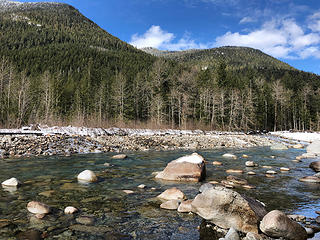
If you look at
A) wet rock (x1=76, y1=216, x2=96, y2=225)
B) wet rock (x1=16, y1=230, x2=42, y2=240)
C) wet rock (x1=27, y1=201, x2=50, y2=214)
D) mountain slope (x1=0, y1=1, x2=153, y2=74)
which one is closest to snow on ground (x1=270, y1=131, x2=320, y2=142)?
wet rock (x1=76, y1=216, x2=96, y2=225)

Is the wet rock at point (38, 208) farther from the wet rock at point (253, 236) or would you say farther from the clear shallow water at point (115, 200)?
the wet rock at point (253, 236)

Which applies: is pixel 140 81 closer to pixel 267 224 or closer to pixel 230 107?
pixel 230 107

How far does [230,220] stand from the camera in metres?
3.89

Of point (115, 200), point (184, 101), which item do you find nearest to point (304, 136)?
point (184, 101)

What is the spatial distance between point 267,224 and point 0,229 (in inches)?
171

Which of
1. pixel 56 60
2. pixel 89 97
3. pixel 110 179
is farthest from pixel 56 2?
pixel 110 179

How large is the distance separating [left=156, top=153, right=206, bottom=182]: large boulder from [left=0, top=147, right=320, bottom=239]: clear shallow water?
0.42 m

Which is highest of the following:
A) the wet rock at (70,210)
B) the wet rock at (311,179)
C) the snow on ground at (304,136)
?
the wet rock at (70,210)

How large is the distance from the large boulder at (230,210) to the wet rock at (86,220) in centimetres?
198

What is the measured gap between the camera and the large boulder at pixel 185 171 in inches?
296

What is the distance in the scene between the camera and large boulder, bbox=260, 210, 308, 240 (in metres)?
3.44

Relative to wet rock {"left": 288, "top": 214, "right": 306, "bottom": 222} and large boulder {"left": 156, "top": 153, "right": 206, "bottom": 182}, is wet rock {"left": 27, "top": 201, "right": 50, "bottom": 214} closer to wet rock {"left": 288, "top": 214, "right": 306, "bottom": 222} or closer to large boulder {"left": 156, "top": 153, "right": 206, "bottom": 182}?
large boulder {"left": 156, "top": 153, "right": 206, "bottom": 182}

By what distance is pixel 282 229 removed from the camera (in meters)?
3.45

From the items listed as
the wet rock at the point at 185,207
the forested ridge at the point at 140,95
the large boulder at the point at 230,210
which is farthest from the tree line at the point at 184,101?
the large boulder at the point at 230,210
